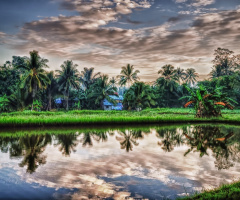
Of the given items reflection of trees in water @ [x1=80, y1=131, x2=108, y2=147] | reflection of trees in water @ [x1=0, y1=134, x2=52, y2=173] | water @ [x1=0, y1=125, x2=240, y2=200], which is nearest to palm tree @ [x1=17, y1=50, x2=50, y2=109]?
reflection of trees in water @ [x1=80, y1=131, x2=108, y2=147]

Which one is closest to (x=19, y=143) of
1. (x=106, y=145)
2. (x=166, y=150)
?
(x=106, y=145)

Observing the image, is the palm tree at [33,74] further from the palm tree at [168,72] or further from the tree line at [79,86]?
the palm tree at [168,72]

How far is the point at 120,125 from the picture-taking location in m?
16.6

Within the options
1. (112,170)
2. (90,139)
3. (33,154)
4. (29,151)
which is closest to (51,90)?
(90,139)

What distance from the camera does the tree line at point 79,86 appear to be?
A: 29906mm

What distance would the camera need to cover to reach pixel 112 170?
5.71 meters

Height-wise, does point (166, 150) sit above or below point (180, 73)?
below

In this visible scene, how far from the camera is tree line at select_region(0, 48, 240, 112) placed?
29906 millimetres

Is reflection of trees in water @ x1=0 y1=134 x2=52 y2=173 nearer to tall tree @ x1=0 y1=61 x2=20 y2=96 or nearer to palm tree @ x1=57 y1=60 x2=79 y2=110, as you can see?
tall tree @ x1=0 y1=61 x2=20 y2=96

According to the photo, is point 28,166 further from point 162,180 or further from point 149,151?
point 149,151

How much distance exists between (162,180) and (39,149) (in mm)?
4757

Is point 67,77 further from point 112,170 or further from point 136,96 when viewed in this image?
point 112,170

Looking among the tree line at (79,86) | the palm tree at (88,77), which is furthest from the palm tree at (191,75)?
the palm tree at (88,77)

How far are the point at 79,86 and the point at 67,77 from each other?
9.53 feet
